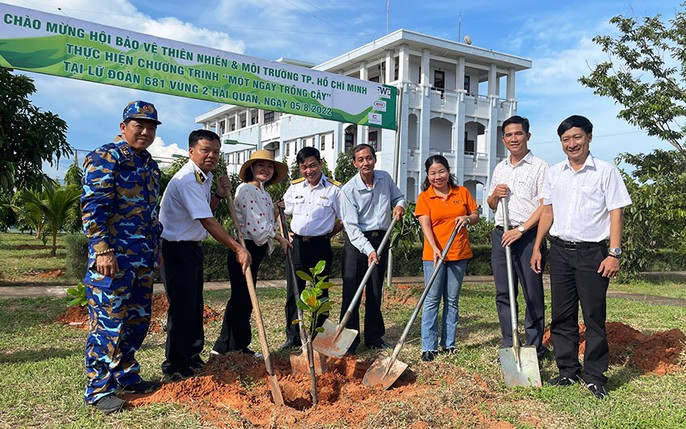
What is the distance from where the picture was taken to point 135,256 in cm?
328

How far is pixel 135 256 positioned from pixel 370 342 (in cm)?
243

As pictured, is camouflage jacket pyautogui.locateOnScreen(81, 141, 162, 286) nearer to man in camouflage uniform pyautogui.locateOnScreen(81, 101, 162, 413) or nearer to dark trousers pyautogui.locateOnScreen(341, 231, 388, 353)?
man in camouflage uniform pyautogui.locateOnScreen(81, 101, 162, 413)

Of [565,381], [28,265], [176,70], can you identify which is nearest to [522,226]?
[565,381]

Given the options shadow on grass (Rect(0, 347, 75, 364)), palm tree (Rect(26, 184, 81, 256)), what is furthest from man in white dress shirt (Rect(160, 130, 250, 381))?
palm tree (Rect(26, 184, 81, 256))

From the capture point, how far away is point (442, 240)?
175 inches

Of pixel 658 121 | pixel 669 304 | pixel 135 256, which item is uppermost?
pixel 658 121

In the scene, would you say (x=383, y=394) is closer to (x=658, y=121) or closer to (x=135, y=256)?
(x=135, y=256)

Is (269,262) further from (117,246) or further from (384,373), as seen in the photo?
(117,246)

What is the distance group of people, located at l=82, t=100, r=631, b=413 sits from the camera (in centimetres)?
321

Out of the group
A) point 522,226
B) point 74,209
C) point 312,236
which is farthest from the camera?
point 74,209

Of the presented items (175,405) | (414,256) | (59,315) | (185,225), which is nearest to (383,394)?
(175,405)

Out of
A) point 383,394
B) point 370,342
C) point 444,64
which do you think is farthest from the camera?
point 444,64

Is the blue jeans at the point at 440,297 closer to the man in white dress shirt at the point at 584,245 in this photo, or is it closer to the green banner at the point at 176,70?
the man in white dress shirt at the point at 584,245

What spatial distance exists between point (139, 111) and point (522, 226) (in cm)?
299
